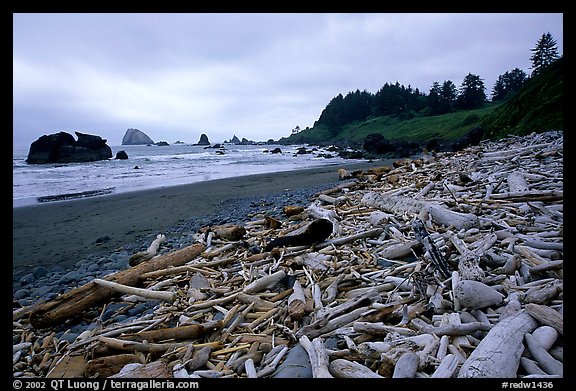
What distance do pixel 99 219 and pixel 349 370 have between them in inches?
436

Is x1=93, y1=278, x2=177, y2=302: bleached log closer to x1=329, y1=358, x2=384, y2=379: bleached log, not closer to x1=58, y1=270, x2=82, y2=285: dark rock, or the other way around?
x1=58, y1=270, x2=82, y2=285: dark rock

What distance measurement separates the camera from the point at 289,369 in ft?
6.97

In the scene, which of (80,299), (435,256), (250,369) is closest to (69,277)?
(80,299)

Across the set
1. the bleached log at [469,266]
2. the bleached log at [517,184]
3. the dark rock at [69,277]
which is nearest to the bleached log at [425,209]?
the bleached log at [469,266]

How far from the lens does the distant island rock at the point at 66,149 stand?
1580 inches

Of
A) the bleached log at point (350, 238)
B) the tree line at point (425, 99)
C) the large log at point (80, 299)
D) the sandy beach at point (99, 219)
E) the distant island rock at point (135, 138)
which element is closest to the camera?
the large log at point (80, 299)

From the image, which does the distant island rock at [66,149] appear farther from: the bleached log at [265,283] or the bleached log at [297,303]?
the bleached log at [297,303]

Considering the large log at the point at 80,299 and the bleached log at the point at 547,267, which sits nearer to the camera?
the bleached log at the point at 547,267

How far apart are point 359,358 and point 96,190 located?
19.4m

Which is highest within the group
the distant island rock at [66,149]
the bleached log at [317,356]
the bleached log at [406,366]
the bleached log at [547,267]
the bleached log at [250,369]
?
the distant island rock at [66,149]

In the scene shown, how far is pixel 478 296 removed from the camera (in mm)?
2344

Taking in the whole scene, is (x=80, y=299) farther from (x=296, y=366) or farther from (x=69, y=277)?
(x=296, y=366)

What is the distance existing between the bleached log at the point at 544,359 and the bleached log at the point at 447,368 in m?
0.46
